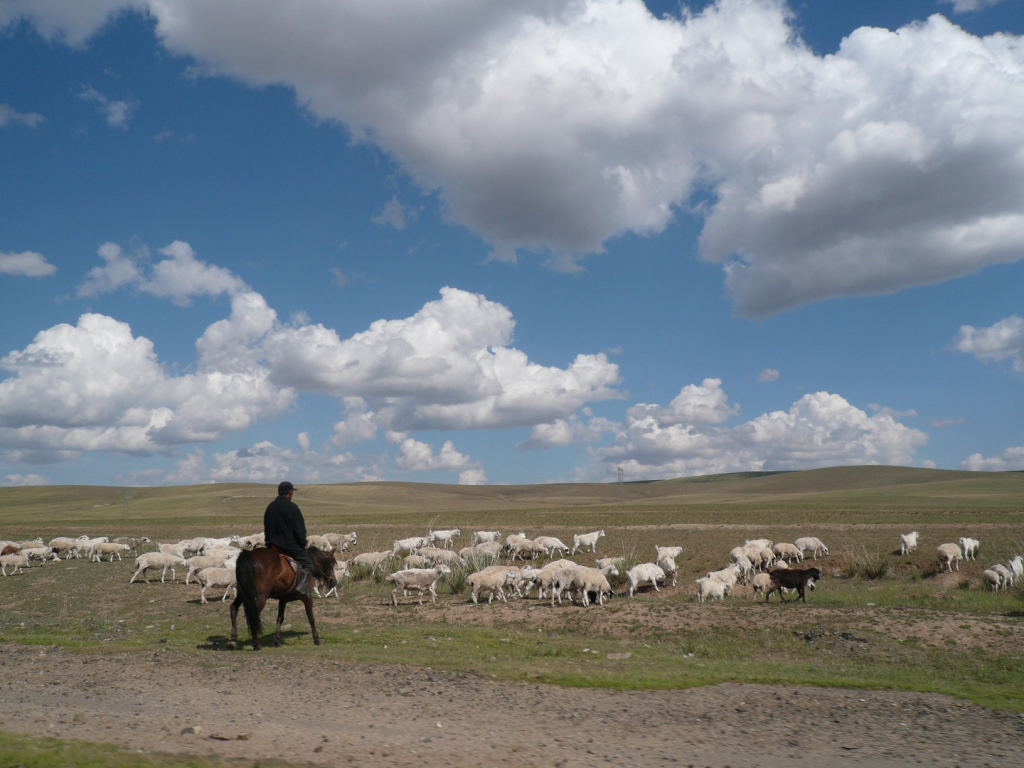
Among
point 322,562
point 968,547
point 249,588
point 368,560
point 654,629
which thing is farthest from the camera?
point 968,547

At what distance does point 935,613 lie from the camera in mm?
15219

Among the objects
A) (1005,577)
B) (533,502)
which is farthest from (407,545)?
(533,502)

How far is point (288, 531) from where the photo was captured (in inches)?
503

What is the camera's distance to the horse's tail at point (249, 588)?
38.3ft

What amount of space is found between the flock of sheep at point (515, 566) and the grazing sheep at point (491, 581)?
30 mm

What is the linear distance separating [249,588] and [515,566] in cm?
1418

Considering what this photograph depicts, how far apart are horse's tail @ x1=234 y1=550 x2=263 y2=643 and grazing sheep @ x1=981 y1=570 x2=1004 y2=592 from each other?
68.6ft

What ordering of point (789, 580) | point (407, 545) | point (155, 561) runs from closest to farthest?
point (789, 580) < point (155, 561) < point (407, 545)

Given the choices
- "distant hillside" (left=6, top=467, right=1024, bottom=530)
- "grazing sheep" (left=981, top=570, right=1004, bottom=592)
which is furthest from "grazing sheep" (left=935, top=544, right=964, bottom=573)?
"distant hillside" (left=6, top=467, right=1024, bottom=530)

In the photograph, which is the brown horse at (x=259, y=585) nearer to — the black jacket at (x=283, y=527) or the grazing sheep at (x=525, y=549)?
the black jacket at (x=283, y=527)

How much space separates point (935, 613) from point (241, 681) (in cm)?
1484

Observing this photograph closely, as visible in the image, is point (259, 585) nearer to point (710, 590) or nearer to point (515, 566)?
point (710, 590)

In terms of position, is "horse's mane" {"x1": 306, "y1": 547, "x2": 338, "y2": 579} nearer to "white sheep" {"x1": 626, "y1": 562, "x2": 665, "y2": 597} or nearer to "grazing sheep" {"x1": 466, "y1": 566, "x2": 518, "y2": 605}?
"grazing sheep" {"x1": 466, "y1": 566, "x2": 518, "y2": 605}

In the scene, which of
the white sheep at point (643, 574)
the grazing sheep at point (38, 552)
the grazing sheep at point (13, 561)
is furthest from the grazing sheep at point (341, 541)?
the white sheep at point (643, 574)
